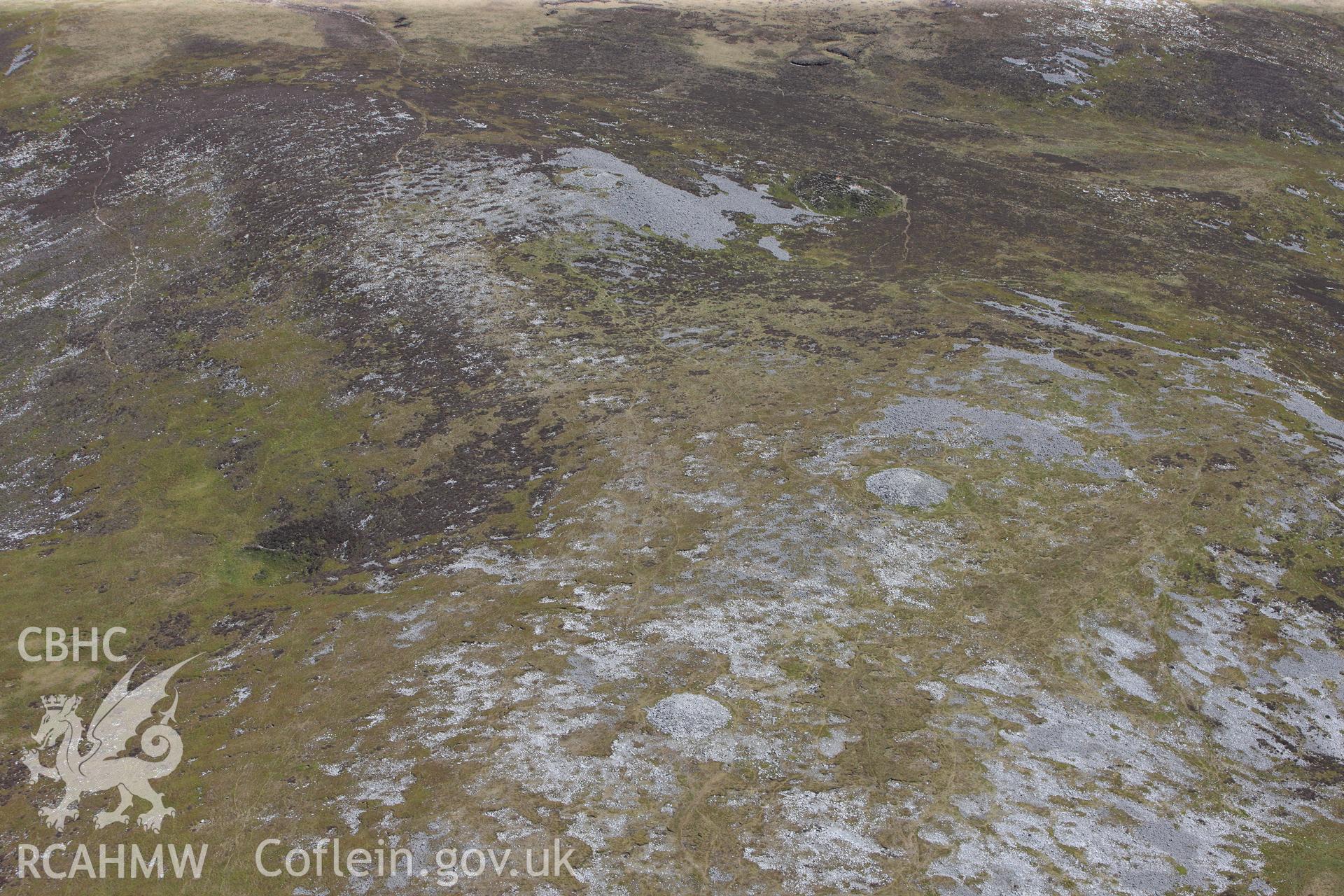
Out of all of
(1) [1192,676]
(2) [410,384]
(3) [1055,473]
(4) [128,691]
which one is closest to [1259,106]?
(3) [1055,473]

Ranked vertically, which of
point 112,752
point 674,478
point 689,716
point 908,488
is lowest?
point 112,752

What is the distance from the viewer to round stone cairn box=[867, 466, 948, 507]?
1266 inches

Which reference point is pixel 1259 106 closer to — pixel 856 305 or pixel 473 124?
pixel 856 305

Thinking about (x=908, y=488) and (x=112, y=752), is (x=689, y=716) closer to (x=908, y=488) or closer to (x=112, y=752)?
(x=908, y=488)

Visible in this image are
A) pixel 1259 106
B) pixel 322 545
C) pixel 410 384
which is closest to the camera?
pixel 322 545

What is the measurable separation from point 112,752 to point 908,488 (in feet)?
89.0

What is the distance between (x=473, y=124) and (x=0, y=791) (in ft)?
184

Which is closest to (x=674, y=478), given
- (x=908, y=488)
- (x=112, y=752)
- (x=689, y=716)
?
(x=908, y=488)

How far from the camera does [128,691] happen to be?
2606 cm

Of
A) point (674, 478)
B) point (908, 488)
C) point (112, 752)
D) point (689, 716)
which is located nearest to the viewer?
point (689, 716)

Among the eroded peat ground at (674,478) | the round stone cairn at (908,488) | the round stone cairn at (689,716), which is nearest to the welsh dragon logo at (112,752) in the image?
the eroded peat ground at (674,478)

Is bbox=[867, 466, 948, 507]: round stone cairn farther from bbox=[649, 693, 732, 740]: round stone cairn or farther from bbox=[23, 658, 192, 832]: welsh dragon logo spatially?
bbox=[23, 658, 192, 832]: welsh dragon logo

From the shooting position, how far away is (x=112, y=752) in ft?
76.6

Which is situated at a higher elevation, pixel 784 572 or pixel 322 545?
pixel 784 572
